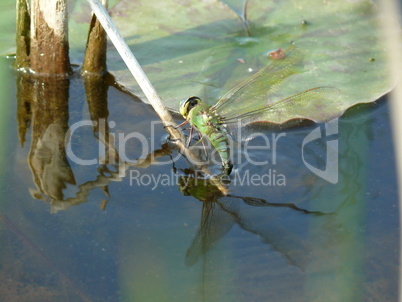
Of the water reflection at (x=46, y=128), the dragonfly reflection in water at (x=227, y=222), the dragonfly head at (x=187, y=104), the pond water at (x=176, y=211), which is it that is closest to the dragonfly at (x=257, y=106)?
the dragonfly head at (x=187, y=104)

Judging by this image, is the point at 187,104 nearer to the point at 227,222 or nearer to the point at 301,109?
the point at 301,109

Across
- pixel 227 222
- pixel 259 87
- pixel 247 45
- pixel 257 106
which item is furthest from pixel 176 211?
pixel 247 45

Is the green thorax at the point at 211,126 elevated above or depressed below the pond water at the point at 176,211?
above

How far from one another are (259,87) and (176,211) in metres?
1.25

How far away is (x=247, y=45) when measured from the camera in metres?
4.35

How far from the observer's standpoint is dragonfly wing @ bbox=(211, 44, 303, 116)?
3.78 metres

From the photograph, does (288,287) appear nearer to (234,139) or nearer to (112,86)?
(234,139)

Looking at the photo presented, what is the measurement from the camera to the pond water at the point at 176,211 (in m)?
2.68

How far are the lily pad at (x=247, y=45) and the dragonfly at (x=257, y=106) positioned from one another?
0.08m

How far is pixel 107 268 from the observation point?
2689 millimetres

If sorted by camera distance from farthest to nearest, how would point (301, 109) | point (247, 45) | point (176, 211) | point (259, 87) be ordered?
point (247, 45) < point (259, 87) < point (301, 109) < point (176, 211)

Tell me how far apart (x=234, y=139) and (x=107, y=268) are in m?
1.54

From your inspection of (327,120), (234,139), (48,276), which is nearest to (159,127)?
(234,139)

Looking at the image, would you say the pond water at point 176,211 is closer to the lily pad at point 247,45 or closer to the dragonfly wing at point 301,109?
the dragonfly wing at point 301,109
